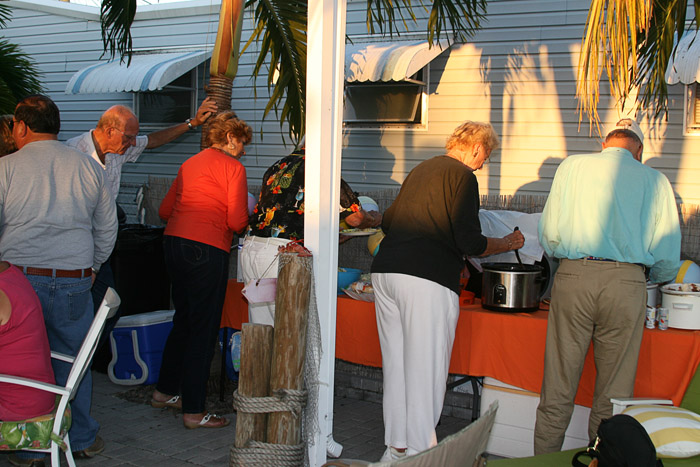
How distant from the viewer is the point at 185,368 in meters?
4.77

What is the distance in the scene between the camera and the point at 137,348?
5742 mm

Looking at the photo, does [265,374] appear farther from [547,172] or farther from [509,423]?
[547,172]

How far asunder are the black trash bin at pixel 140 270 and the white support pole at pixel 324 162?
3047 mm

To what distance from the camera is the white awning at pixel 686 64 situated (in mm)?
5709

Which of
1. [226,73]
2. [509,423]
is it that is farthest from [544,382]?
[226,73]

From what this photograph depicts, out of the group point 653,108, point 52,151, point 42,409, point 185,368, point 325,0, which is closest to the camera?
point 42,409

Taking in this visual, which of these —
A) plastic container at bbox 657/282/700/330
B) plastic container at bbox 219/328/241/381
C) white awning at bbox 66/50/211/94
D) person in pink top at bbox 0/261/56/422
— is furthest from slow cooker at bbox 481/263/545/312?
white awning at bbox 66/50/211/94

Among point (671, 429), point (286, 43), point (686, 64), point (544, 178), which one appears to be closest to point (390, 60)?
point (286, 43)

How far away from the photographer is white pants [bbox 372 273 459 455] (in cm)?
377

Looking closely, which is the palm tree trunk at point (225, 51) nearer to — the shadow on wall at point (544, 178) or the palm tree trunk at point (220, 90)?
the palm tree trunk at point (220, 90)

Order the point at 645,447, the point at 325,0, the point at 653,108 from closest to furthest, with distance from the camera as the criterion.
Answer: the point at 645,447 < the point at 325,0 < the point at 653,108

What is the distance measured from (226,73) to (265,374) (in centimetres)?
344

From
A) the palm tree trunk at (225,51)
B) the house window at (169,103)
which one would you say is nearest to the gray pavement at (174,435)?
the palm tree trunk at (225,51)

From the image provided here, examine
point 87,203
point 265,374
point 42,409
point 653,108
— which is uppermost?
point 653,108
